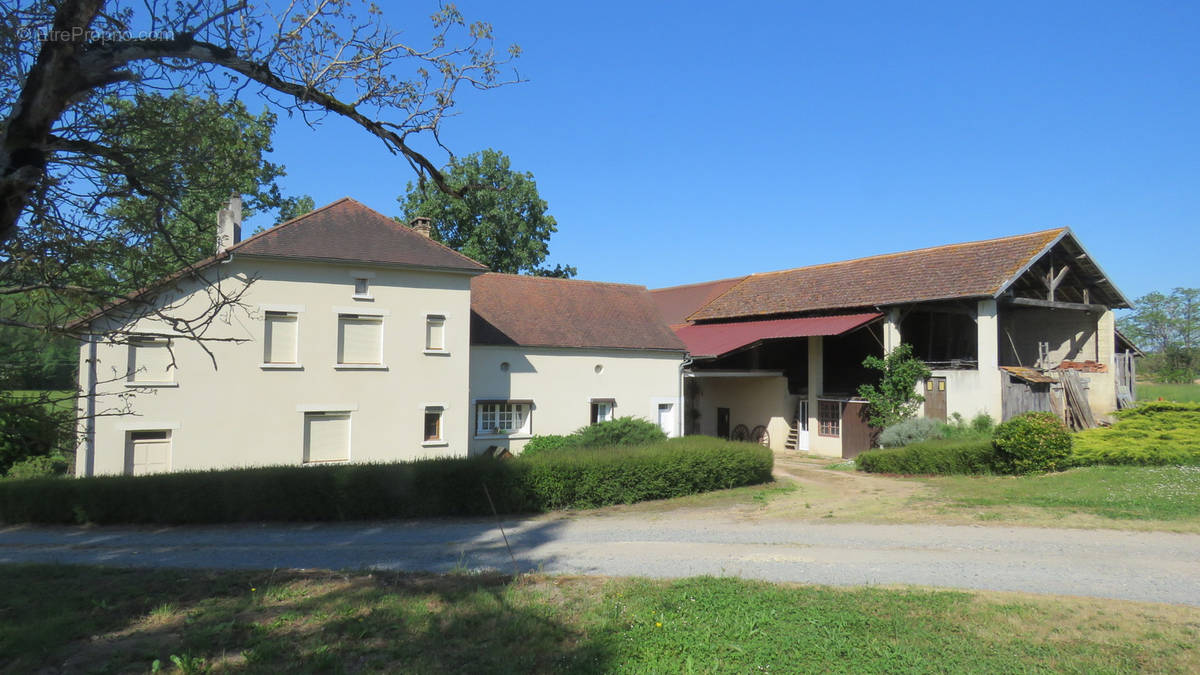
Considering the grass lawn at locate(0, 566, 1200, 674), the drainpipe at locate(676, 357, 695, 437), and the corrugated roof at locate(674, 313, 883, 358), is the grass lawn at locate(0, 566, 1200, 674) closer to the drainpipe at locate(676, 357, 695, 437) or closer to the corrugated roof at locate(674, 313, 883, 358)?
the corrugated roof at locate(674, 313, 883, 358)

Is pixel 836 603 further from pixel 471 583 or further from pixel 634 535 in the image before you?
pixel 634 535

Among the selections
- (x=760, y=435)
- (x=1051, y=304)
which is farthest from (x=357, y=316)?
(x=1051, y=304)

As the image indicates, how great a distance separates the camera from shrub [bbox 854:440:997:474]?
16.5 meters

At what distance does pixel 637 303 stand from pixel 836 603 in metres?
20.7

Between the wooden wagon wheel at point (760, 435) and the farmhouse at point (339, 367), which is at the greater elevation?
the farmhouse at point (339, 367)

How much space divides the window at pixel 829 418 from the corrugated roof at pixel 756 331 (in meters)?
2.90

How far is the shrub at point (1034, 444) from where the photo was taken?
15.6 m

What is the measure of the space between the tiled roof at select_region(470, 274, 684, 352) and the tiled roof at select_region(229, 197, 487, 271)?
9.76 feet

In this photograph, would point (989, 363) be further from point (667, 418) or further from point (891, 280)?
point (667, 418)

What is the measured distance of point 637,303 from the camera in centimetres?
2673

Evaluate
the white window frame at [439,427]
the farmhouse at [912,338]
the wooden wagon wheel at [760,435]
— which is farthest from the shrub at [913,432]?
the white window frame at [439,427]

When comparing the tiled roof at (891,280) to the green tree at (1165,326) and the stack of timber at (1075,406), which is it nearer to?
the stack of timber at (1075,406)

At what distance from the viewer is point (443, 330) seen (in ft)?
65.6

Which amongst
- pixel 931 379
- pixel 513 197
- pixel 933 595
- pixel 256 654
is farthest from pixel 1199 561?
pixel 513 197
